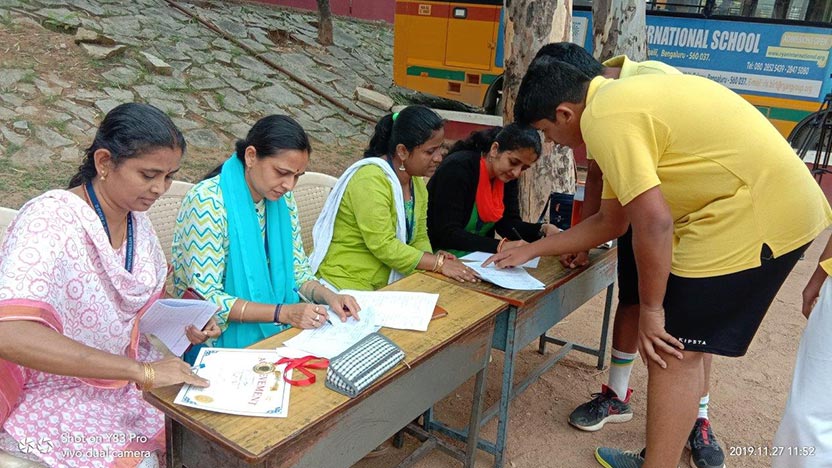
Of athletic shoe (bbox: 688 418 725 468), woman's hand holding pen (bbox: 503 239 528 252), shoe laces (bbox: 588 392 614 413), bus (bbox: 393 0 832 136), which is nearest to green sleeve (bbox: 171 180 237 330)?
woman's hand holding pen (bbox: 503 239 528 252)

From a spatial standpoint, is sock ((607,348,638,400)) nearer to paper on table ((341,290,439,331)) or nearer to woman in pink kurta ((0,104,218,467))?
paper on table ((341,290,439,331))

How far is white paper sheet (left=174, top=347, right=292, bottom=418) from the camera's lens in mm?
1283

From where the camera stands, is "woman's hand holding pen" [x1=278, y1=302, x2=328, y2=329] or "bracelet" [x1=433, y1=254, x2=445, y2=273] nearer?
"woman's hand holding pen" [x1=278, y1=302, x2=328, y2=329]

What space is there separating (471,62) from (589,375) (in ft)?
15.6

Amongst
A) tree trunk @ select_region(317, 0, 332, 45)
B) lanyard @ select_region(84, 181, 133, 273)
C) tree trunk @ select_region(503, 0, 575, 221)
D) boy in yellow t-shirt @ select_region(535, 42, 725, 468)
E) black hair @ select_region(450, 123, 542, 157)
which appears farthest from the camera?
tree trunk @ select_region(317, 0, 332, 45)

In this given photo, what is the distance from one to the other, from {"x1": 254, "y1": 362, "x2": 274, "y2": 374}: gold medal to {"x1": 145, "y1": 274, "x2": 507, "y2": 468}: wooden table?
10cm

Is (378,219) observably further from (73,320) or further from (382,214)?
(73,320)

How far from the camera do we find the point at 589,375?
3.26 metres

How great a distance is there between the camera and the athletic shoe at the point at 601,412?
2.73 meters

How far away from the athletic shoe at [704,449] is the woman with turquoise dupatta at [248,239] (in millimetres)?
1651

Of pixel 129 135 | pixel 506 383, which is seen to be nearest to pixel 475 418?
pixel 506 383

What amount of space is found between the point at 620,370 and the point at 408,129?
56.5 inches

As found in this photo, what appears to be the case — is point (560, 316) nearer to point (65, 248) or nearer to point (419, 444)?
point (419, 444)

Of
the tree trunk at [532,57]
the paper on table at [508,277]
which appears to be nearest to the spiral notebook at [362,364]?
the paper on table at [508,277]
